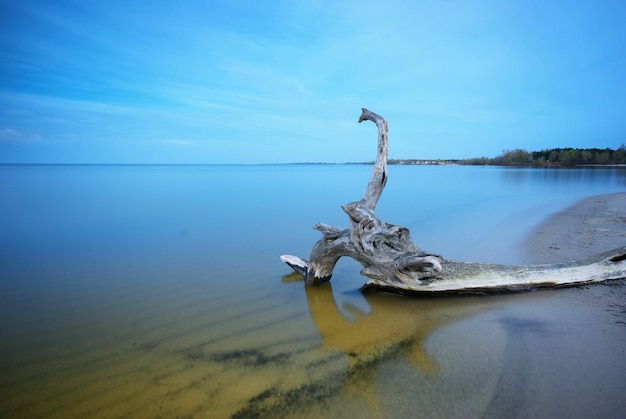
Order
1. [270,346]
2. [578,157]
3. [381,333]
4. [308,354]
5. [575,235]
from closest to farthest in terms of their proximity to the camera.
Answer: [308,354], [270,346], [381,333], [575,235], [578,157]

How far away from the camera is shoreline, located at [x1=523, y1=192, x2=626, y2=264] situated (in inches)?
275

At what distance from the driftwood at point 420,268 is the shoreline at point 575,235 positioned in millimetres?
1299

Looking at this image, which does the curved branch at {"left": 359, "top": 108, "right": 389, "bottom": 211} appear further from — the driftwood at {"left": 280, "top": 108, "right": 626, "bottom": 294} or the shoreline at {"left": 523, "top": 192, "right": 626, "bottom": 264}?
the shoreline at {"left": 523, "top": 192, "right": 626, "bottom": 264}

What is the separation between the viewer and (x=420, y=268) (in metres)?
4.94

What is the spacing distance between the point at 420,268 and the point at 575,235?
21.2 feet

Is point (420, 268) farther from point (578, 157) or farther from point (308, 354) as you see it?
point (578, 157)

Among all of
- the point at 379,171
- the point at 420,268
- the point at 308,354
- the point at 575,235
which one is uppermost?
the point at 379,171

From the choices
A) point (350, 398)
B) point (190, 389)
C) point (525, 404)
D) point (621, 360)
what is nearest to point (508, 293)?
point (621, 360)

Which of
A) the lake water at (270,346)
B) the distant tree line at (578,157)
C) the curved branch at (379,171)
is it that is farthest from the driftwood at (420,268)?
the distant tree line at (578,157)

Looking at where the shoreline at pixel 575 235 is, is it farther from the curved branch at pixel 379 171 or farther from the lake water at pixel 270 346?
the curved branch at pixel 379 171

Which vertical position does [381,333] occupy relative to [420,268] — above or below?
below

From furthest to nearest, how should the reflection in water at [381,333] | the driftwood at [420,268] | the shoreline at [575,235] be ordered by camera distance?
the shoreline at [575,235] < the driftwood at [420,268] < the reflection in water at [381,333]

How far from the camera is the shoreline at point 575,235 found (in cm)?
697

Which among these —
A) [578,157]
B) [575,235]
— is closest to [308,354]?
[575,235]
